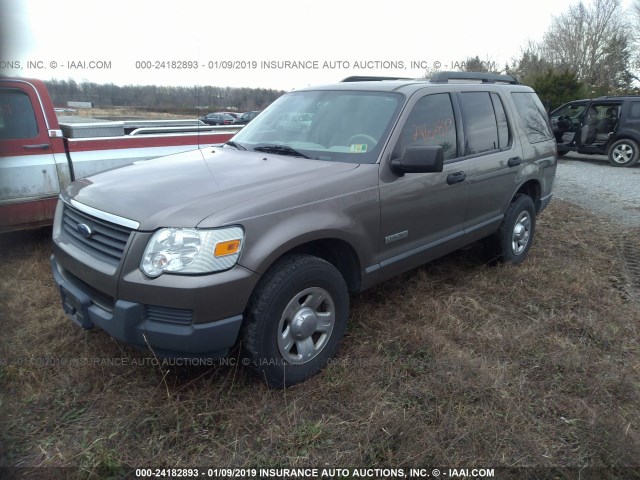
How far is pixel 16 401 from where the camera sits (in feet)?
8.89

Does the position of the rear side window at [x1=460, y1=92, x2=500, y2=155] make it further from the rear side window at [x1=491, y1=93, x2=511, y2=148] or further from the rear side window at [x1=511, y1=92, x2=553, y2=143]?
the rear side window at [x1=511, y1=92, x2=553, y2=143]

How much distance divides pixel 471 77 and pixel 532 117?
108 centimetres

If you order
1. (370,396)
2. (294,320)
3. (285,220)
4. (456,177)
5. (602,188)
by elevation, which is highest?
(456,177)

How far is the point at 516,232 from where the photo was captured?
16.3 feet

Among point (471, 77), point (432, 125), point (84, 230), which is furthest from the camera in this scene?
point (471, 77)

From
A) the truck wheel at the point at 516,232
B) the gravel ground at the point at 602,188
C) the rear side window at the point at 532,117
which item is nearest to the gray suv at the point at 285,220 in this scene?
the truck wheel at the point at 516,232

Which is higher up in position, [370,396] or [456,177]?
[456,177]

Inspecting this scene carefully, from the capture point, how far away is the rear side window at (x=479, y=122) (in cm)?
411

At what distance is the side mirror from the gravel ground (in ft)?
17.0

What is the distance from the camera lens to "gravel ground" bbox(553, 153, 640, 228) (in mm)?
7773

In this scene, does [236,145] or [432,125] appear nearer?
[432,125]

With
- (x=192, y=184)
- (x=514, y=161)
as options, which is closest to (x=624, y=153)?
(x=514, y=161)

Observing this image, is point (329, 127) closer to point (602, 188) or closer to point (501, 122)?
point (501, 122)

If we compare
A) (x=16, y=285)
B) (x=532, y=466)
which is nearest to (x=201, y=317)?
(x=532, y=466)
